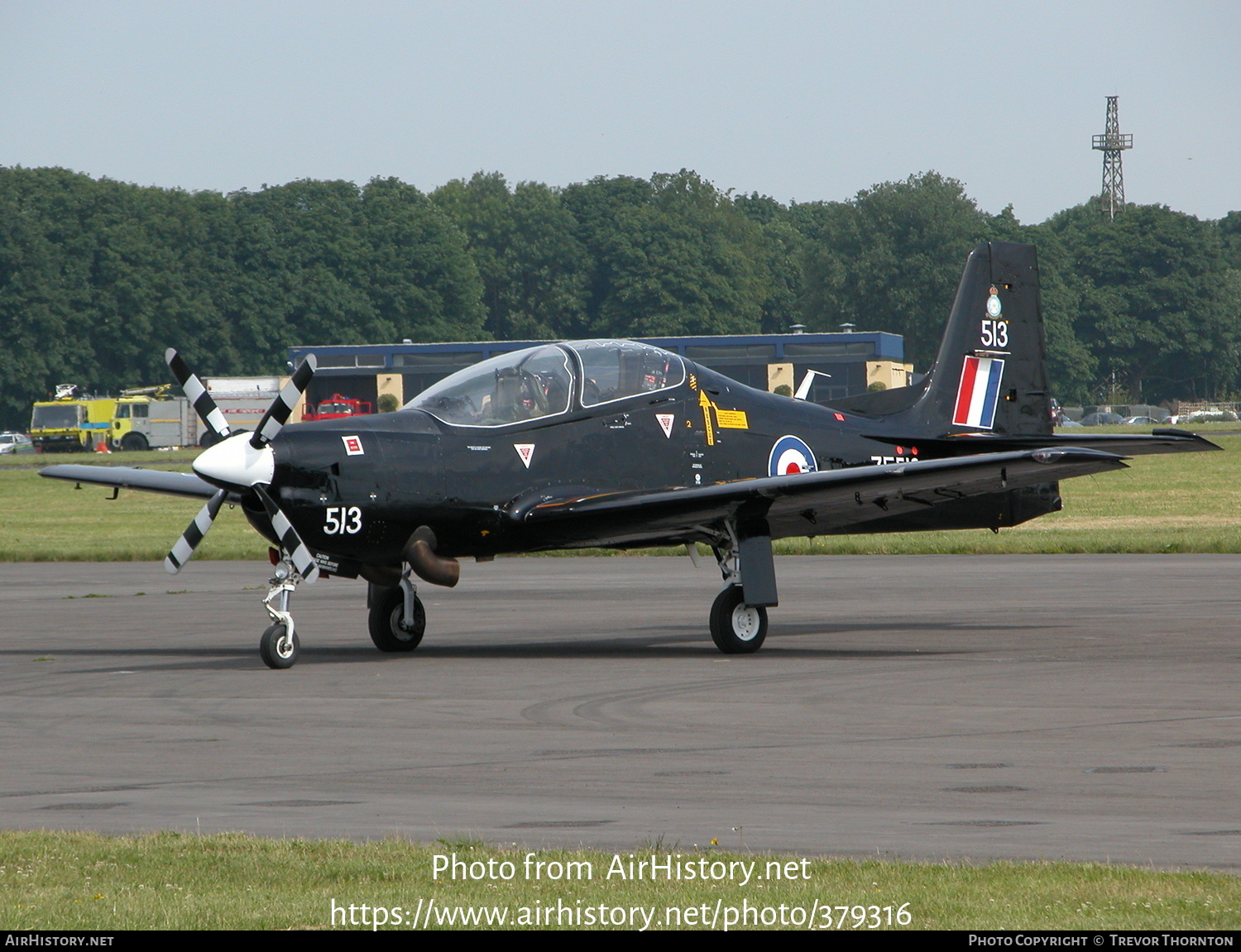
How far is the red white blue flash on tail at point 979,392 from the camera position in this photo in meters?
17.9

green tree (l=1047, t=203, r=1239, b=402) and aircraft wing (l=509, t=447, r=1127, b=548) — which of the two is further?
green tree (l=1047, t=203, r=1239, b=402)

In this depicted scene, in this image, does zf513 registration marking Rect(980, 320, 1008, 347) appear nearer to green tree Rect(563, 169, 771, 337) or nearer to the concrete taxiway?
the concrete taxiway

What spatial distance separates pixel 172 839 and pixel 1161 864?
13.5 ft

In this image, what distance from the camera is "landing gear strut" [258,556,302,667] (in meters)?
13.3

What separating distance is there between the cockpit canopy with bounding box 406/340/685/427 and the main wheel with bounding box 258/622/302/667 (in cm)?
→ 242

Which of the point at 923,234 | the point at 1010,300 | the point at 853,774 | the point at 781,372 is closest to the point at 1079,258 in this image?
the point at 923,234

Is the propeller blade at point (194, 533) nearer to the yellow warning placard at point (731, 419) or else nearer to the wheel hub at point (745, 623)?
the wheel hub at point (745, 623)

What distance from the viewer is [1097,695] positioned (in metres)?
11.1

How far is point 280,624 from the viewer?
44.0ft

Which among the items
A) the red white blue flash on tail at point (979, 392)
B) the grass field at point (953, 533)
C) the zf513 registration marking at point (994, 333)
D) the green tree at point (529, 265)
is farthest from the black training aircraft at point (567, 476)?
the green tree at point (529, 265)

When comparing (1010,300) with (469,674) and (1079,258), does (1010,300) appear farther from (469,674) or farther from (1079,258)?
(1079,258)

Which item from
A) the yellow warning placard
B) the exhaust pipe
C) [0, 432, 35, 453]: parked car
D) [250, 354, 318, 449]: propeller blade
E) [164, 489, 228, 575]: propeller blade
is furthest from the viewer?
[0, 432, 35, 453]: parked car

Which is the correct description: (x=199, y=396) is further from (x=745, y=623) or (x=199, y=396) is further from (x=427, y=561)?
(x=745, y=623)

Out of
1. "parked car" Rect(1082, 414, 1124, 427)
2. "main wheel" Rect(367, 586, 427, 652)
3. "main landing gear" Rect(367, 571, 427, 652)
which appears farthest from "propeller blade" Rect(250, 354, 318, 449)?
"parked car" Rect(1082, 414, 1124, 427)
